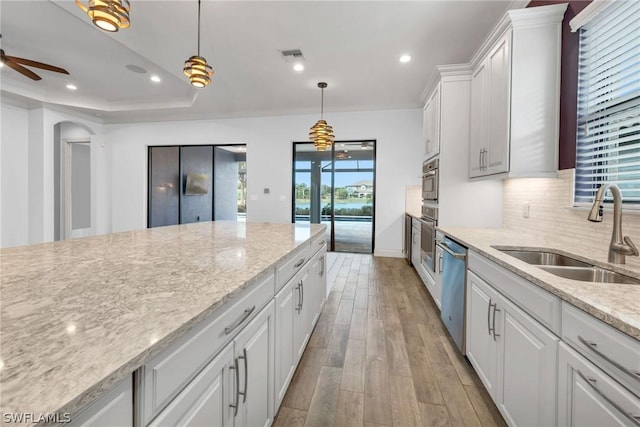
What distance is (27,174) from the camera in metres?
5.43

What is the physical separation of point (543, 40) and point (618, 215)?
62.0 inches

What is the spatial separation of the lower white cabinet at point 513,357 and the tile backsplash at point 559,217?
0.63m

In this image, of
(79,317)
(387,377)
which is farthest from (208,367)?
(387,377)

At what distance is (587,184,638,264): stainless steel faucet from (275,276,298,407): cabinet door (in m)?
1.56

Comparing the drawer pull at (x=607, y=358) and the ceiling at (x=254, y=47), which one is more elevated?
the ceiling at (x=254, y=47)

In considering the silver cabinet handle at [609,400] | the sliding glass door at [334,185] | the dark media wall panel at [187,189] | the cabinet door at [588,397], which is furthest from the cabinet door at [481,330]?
the dark media wall panel at [187,189]

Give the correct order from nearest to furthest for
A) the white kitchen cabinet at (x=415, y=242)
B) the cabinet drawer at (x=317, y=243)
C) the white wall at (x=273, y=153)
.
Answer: the cabinet drawer at (x=317, y=243), the white kitchen cabinet at (x=415, y=242), the white wall at (x=273, y=153)

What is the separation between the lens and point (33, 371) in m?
0.46

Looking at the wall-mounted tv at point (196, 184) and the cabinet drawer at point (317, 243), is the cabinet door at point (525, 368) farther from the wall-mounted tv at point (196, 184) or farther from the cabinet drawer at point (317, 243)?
the wall-mounted tv at point (196, 184)

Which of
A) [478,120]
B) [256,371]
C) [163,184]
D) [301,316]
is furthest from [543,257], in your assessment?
[163,184]

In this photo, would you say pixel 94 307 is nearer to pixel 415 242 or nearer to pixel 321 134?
pixel 321 134

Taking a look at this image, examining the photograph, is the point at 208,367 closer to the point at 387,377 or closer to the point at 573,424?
the point at 573,424

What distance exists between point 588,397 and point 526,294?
0.42m

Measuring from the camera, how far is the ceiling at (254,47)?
2.62 meters
